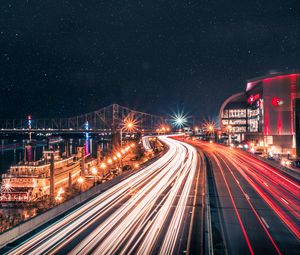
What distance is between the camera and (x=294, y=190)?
26172 mm

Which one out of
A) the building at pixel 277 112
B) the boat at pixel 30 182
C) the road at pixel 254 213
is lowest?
the boat at pixel 30 182

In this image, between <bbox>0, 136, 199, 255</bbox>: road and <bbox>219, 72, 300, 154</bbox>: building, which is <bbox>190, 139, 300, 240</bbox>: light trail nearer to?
<bbox>0, 136, 199, 255</bbox>: road

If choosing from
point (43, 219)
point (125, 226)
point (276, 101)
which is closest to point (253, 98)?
point (276, 101)

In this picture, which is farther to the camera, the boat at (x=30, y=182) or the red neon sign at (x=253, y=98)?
the red neon sign at (x=253, y=98)

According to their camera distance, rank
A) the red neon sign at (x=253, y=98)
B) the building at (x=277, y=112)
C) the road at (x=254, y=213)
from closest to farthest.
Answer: the road at (x=254, y=213), the building at (x=277, y=112), the red neon sign at (x=253, y=98)

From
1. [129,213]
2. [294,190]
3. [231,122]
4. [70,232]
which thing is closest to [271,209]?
[294,190]

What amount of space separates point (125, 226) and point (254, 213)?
8.08 metres

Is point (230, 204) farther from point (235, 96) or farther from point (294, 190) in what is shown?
point (235, 96)

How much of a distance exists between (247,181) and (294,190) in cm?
503

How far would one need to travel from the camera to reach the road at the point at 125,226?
545 inches

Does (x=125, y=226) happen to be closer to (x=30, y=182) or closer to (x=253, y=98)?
(x=30, y=182)

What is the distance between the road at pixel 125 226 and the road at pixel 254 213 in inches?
70.6

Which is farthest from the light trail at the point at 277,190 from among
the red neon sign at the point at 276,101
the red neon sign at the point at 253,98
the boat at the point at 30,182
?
the red neon sign at the point at 253,98

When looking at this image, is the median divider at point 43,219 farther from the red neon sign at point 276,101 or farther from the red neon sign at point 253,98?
the red neon sign at point 253,98
